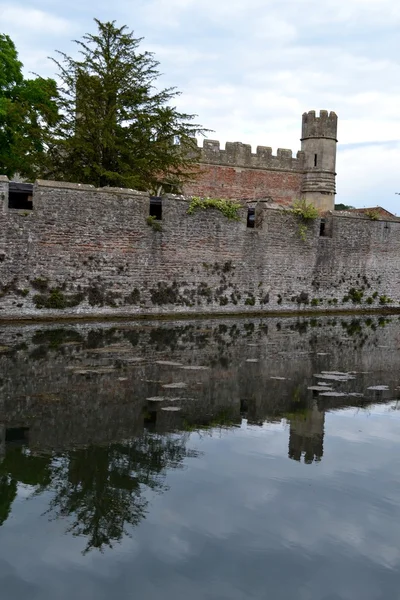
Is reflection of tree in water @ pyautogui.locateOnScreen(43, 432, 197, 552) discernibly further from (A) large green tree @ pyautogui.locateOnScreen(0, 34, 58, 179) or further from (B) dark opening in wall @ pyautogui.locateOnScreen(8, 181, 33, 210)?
(A) large green tree @ pyautogui.locateOnScreen(0, 34, 58, 179)

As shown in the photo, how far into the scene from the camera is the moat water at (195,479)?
12.2 ft

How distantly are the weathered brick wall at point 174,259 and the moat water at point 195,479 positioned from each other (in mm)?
5778

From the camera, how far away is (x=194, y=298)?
1898 cm

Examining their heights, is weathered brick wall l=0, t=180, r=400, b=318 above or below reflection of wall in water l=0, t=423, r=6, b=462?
above

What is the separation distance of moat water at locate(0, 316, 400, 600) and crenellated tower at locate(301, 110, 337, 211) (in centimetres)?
2772

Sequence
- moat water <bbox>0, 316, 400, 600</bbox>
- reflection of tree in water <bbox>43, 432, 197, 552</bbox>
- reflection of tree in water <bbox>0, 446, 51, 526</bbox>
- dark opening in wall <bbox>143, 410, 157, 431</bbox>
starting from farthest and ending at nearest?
dark opening in wall <bbox>143, 410, 157, 431</bbox> < reflection of tree in water <bbox>0, 446, 51, 526</bbox> < reflection of tree in water <bbox>43, 432, 197, 552</bbox> < moat water <bbox>0, 316, 400, 600</bbox>

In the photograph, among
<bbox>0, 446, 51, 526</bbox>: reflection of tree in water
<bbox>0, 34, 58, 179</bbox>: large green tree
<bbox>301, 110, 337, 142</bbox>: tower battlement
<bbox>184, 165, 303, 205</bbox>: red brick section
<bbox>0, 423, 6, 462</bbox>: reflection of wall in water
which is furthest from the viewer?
<bbox>301, 110, 337, 142</bbox>: tower battlement

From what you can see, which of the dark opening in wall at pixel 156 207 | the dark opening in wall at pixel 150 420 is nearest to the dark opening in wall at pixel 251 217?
the dark opening in wall at pixel 156 207

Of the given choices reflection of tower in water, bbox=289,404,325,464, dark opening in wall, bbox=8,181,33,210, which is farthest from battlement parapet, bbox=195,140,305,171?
reflection of tower in water, bbox=289,404,325,464

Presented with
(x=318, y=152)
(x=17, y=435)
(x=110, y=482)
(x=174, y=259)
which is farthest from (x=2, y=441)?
(x=318, y=152)

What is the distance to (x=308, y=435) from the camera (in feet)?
22.0

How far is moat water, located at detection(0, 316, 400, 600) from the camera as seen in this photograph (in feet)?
12.2

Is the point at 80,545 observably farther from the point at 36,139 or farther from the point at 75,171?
the point at 36,139

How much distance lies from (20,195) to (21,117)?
6.34 meters
